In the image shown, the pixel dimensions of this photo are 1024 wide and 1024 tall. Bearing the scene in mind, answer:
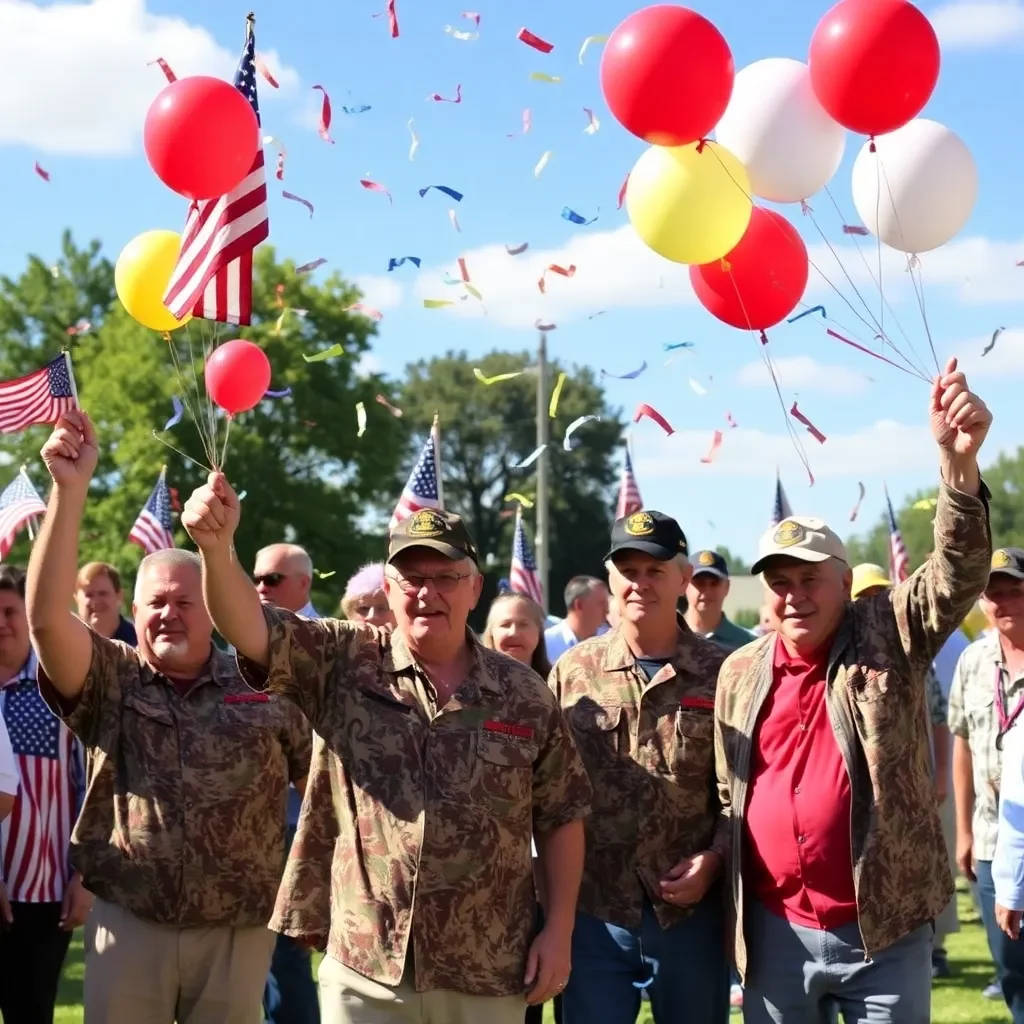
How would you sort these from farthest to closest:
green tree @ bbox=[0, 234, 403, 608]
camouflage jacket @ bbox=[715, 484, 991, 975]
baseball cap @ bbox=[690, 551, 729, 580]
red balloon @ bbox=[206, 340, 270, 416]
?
green tree @ bbox=[0, 234, 403, 608]
baseball cap @ bbox=[690, 551, 729, 580]
red balloon @ bbox=[206, 340, 270, 416]
camouflage jacket @ bbox=[715, 484, 991, 975]

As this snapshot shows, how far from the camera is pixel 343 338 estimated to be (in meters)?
37.1

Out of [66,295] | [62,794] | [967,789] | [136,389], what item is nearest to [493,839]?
[62,794]

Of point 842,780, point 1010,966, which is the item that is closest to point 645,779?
point 842,780

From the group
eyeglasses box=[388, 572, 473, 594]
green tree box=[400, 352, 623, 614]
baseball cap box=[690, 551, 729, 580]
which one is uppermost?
green tree box=[400, 352, 623, 614]

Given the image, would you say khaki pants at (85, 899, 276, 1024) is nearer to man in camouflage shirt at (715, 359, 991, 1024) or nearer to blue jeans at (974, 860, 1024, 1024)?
man in camouflage shirt at (715, 359, 991, 1024)

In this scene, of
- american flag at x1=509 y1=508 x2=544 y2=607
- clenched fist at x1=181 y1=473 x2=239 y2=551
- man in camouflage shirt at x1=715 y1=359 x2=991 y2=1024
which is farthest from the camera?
american flag at x1=509 y1=508 x2=544 y2=607

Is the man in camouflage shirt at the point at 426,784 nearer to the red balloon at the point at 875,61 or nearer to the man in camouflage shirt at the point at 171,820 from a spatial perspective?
the man in camouflage shirt at the point at 171,820

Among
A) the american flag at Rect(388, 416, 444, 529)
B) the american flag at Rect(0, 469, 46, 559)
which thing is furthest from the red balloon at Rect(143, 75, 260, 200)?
the american flag at Rect(0, 469, 46, 559)

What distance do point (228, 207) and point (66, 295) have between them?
40.9 m

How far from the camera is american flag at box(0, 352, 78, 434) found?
30.1ft

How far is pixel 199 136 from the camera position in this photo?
17.0 feet

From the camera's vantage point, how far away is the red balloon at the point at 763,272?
5.83 metres

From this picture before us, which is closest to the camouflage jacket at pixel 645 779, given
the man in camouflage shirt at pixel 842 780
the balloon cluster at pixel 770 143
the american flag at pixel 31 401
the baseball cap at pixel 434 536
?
the man in camouflage shirt at pixel 842 780

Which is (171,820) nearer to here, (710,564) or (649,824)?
(649,824)
